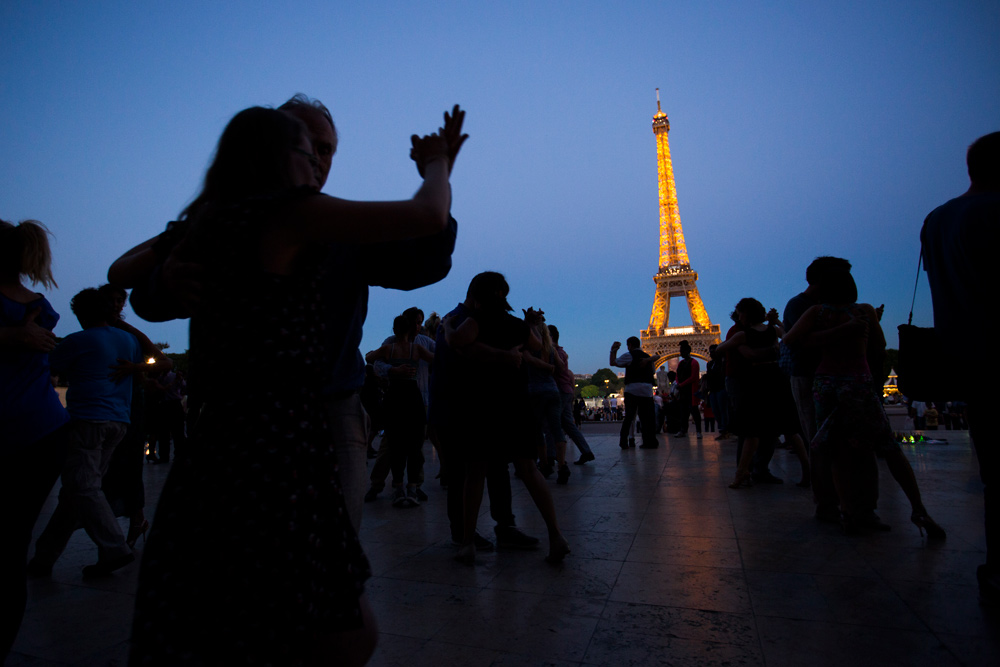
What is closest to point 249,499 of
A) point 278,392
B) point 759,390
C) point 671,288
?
point 278,392

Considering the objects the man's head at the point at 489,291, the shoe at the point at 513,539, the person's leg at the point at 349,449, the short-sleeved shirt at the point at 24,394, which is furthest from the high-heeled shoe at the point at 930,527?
the short-sleeved shirt at the point at 24,394

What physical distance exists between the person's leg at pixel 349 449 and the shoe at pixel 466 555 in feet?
6.90

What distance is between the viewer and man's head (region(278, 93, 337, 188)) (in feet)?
5.63

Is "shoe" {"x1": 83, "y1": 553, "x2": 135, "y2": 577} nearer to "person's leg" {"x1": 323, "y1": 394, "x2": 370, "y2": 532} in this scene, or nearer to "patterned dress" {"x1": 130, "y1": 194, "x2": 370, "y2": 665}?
"person's leg" {"x1": 323, "y1": 394, "x2": 370, "y2": 532}

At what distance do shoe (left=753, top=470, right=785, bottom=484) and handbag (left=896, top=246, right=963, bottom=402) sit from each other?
352 centimetres

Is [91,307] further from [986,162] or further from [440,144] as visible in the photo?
[986,162]

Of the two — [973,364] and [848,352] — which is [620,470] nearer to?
[848,352]

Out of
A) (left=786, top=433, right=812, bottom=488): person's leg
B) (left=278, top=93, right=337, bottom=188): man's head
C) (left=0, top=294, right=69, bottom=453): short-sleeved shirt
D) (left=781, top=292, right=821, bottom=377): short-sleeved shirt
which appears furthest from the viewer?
(left=786, top=433, right=812, bottom=488): person's leg

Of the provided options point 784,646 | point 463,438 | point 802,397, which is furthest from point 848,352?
point 463,438

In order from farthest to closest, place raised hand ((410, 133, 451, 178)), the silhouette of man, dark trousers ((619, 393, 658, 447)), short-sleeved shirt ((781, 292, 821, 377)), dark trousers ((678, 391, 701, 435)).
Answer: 1. dark trousers ((678, 391, 701, 435))
2. dark trousers ((619, 393, 658, 447))
3. short-sleeved shirt ((781, 292, 821, 377))
4. the silhouette of man
5. raised hand ((410, 133, 451, 178))

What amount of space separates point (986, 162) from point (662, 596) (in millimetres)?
2409

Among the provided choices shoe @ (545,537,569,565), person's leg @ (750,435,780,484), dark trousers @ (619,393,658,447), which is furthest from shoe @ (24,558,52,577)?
dark trousers @ (619,393,658,447)

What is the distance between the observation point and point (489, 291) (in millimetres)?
3711

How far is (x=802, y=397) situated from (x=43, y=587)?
16.6 feet
